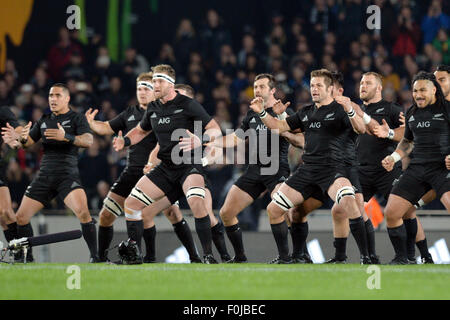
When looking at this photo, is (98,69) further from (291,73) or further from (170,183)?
(170,183)

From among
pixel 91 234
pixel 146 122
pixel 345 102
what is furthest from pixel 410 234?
pixel 91 234

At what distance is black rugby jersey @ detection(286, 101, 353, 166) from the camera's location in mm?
9859

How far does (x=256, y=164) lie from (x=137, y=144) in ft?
4.80

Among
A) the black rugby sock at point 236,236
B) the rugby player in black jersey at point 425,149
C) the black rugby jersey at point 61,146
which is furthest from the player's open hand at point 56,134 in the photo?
the rugby player in black jersey at point 425,149

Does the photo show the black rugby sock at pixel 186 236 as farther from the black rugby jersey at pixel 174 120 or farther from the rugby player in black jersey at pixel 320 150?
the rugby player in black jersey at pixel 320 150

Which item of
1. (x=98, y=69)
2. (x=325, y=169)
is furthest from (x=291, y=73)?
(x=325, y=169)

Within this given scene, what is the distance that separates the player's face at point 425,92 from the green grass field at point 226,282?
5.48ft

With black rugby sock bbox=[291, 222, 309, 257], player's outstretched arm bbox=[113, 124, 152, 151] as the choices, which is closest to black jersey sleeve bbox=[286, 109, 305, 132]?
black rugby sock bbox=[291, 222, 309, 257]

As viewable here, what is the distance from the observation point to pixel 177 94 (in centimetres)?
1041

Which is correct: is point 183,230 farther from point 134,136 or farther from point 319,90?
point 319,90

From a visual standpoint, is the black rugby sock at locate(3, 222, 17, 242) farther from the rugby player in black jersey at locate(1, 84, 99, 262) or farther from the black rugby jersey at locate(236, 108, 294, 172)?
the black rugby jersey at locate(236, 108, 294, 172)

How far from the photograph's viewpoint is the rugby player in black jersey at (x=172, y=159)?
9.98 metres

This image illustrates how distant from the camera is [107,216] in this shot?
10.9m
